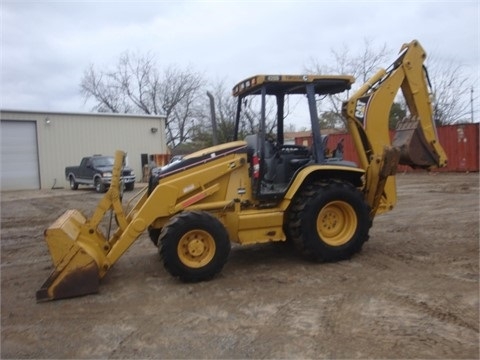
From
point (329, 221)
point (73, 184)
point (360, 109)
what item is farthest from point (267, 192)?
point (73, 184)

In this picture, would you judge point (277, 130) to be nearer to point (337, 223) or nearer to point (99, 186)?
point (337, 223)

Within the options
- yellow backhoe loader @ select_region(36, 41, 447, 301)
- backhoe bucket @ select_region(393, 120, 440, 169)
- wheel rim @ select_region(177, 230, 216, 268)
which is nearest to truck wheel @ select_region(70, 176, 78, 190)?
yellow backhoe loader @ select_region(36, 41, 447, 301)

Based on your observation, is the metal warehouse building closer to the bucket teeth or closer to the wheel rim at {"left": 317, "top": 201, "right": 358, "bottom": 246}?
the bucket teeth

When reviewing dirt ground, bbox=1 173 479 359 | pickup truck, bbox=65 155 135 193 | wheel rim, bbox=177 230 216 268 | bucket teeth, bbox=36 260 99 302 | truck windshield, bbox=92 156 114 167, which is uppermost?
truck windshield, bbox=92 156 114 167

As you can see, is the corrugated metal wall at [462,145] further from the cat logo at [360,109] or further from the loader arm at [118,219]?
the loader arm at [118,219]

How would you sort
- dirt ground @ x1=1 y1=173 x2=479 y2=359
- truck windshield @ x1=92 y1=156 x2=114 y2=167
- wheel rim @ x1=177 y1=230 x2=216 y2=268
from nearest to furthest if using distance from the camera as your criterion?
dirt ground @ x1=1 y1=173 x2=479 y2=359 → wheel rim @ x1=177 y1=230 x2=216 y2=268 → truck windshield @ x1=92 y1=156 x2=114 y2=167

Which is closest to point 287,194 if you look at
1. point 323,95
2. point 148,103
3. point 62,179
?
Result: point 323,95

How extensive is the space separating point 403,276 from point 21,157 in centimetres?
2592

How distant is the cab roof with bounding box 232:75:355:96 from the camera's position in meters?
6.69

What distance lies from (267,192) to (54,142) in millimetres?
24397

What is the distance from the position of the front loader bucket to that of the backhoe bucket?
179 inches

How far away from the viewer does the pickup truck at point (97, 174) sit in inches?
870

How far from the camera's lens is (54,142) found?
28297 millimetres

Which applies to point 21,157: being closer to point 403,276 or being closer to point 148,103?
point 148,103
